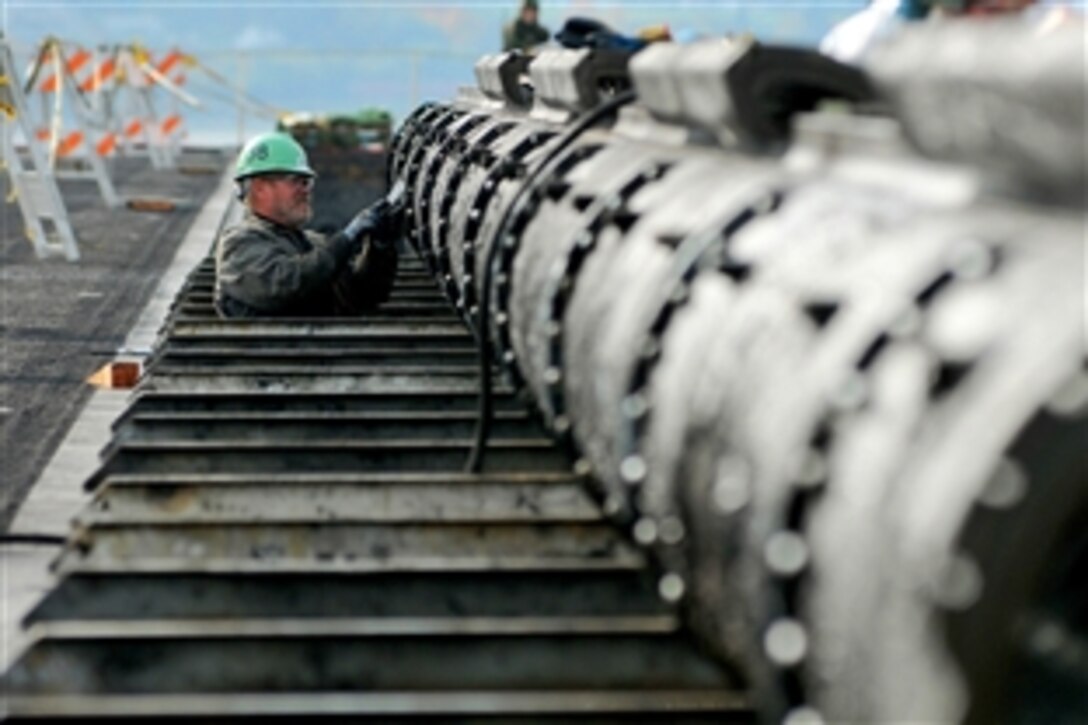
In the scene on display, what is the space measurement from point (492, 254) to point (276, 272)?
4467mm

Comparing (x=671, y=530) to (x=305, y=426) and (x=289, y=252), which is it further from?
(x=289, y=252)

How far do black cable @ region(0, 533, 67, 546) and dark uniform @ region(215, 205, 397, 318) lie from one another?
2.70m

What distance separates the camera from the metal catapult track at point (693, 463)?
441 cm

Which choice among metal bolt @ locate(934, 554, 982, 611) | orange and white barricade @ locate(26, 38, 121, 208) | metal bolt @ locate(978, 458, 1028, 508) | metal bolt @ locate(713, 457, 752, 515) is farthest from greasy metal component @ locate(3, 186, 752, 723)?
orange and white barricade @ locate(26, 38, 121, 208)

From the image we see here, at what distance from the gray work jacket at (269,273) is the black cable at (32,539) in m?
2.69

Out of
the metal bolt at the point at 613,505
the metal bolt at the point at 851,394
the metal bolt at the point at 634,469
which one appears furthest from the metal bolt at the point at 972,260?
the metal bolt at the point at 613,505

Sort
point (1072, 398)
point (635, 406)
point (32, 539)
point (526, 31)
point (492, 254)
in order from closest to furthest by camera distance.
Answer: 1. point (1072, 398)
2. point (635, 406)
3. point (492, 254)
4. point (32, 539)
5. point (526, 31)

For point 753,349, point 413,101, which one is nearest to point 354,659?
point 753,349

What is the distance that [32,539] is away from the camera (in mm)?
10797

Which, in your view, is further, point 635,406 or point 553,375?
point 553,375

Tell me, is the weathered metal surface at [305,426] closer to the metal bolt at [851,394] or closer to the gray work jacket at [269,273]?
the gray work jacket at [269,273]

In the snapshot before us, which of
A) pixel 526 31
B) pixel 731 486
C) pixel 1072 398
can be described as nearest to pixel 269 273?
pixel 731 486

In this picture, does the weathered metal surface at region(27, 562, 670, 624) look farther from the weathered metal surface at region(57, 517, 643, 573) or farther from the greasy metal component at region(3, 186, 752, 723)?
the weathered metal surface at region(57, 517, 643, 573)

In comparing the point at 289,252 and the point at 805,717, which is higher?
the point at 805,717
